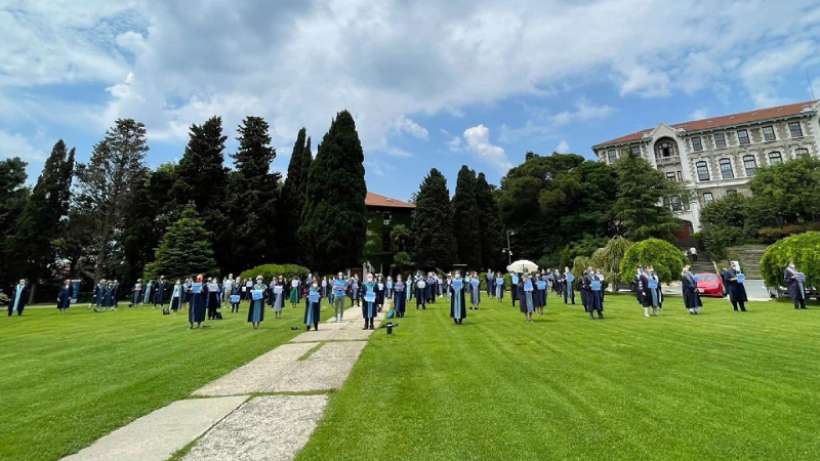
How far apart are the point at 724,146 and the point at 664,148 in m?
7.29

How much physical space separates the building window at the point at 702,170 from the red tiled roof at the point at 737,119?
5.13m

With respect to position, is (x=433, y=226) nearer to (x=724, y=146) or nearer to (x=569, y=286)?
(x=569, y=286)

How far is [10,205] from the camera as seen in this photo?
42.9 m

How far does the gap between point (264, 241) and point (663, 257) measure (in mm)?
33136

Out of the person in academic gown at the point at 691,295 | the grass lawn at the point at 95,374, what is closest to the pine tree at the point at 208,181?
the grass lawn at the point at 95,374

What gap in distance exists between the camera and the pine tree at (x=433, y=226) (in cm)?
4853

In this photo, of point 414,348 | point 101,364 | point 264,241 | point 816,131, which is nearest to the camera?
point 101,364

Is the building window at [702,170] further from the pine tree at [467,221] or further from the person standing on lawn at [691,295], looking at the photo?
the person standing on lawn at [691,295]

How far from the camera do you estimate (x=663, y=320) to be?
45.1ft

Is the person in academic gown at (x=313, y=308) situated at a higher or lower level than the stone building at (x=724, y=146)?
lower

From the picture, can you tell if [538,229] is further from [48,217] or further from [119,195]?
[48,217]

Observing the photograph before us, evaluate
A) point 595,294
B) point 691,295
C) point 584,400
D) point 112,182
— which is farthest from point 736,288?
point 112,182

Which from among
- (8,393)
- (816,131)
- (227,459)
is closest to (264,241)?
(8,393)

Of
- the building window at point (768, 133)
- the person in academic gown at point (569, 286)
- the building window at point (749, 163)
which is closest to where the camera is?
the person in academic gown at point (569, 286)
